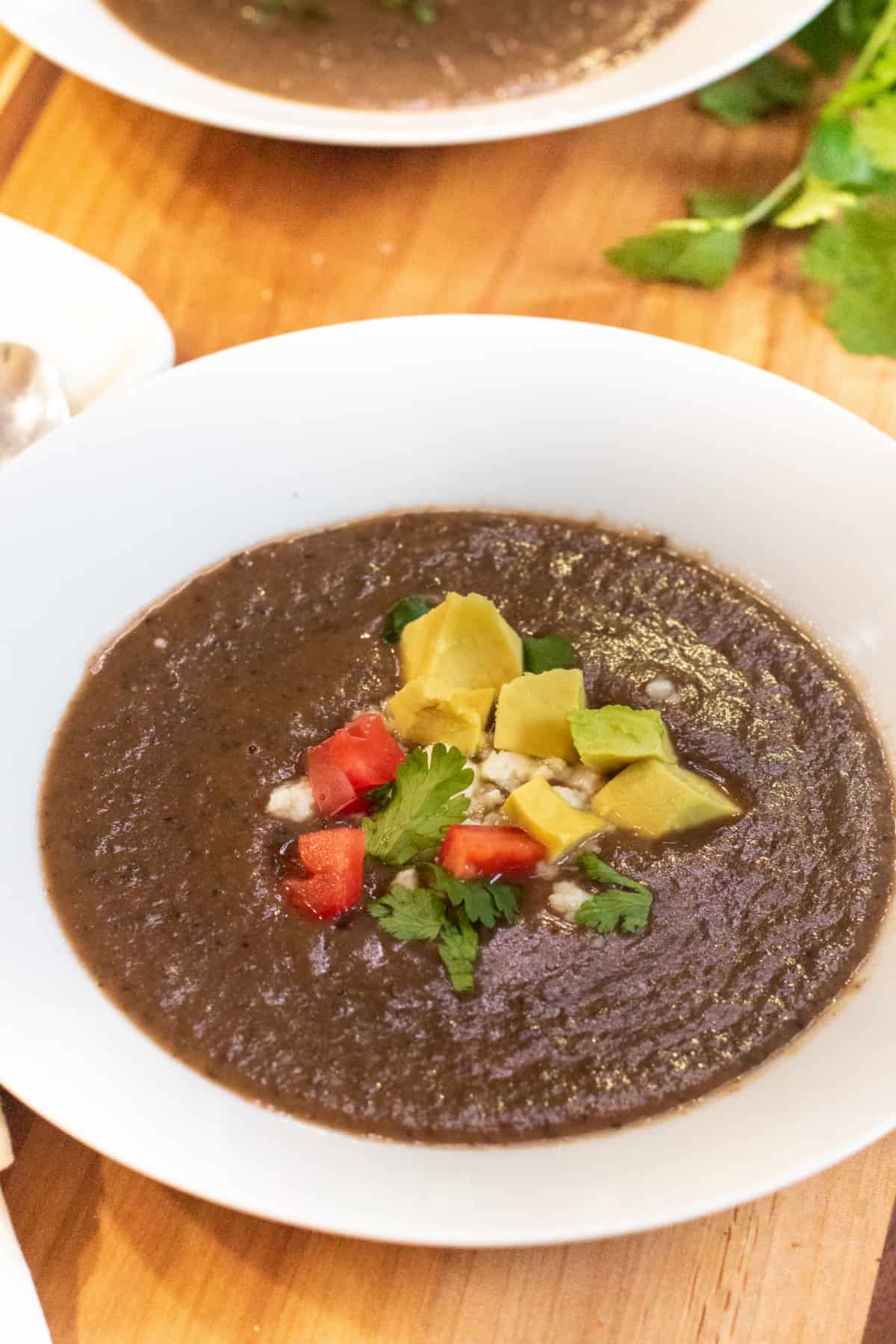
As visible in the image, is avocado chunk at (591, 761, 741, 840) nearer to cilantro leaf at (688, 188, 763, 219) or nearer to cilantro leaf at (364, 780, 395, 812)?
cilantro leaf at (364, 780, 395, 812)

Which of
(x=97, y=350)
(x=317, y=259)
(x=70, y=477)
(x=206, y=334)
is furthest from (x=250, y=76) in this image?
(x=70, y=477)

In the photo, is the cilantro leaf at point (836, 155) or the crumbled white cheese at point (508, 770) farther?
the cilantro leaf at point (836, 155)

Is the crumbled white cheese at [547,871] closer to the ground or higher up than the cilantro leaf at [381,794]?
higher up

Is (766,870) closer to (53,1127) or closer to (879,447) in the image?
(879,447)

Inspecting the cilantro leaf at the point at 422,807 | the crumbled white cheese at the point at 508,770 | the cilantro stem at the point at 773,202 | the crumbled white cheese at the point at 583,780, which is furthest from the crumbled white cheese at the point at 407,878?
the cilantro stem at the point at 773,202

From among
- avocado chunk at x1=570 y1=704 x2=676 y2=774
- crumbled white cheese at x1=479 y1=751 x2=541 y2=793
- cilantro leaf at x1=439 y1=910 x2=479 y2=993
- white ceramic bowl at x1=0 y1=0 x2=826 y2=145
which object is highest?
white ceramic bowl at x1=0 y1=0 x2=826 y2=145

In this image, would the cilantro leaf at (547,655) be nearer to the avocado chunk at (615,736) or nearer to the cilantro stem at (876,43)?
the avocado chunk at (615,736)

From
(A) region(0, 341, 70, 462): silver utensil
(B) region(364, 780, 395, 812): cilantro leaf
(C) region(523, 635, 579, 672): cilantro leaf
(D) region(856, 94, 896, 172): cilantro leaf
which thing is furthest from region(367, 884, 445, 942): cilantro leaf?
(D) region(856, 94, 896, 172): cilantro leaf
